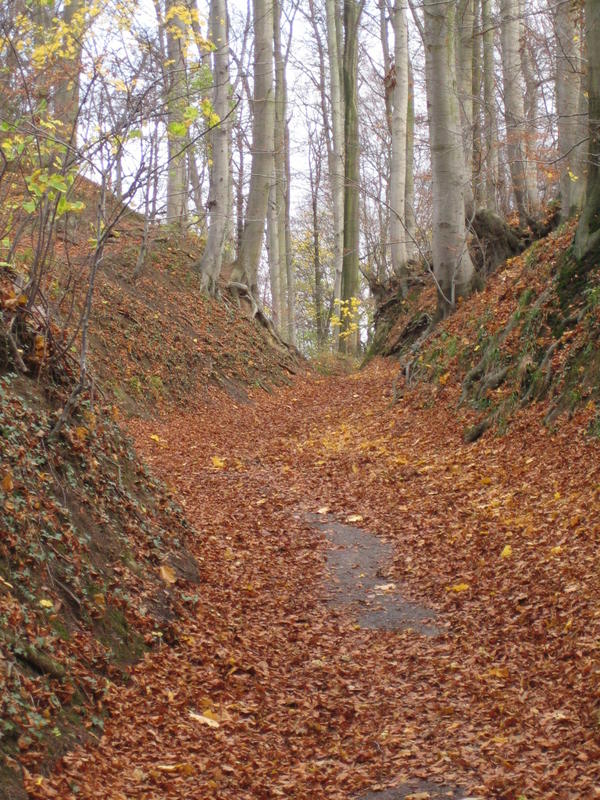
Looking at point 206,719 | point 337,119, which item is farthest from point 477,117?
point 206,719

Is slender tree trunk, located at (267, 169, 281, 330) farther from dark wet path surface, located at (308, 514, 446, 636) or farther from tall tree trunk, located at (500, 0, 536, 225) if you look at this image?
dark wet path surface, located at (308, 514, 446, 636)

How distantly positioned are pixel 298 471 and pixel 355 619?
4.41 meters

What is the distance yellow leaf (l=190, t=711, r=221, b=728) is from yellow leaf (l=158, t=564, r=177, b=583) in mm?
1544

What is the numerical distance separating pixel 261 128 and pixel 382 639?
15202 millimetres

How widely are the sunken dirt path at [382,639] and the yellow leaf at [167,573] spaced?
0.91ft

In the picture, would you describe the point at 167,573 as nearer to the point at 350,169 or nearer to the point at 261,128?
the point at 261,128

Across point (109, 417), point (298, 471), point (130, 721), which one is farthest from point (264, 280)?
point (130, 721)

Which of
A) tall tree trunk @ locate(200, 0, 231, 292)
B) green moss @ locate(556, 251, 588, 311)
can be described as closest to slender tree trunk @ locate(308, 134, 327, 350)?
tall tree trunk @ locate(200, 0, 231, 292)

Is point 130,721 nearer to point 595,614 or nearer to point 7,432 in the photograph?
point 7,432

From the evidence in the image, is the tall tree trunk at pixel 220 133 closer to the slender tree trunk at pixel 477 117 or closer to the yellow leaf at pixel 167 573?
the slender tree trunk at pixel 477 117

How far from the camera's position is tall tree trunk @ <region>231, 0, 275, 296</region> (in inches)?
720

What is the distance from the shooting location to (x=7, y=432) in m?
5.48

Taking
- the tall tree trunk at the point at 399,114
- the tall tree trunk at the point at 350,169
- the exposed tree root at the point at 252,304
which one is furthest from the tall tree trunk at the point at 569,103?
the tall tree trunk at the point at 350,169

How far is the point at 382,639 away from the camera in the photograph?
241 inches
